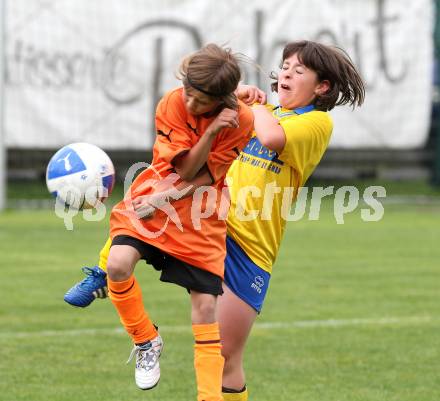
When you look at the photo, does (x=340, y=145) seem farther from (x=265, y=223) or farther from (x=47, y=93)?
(x=265, y=223)

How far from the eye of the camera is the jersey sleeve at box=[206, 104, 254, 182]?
16.0 ft

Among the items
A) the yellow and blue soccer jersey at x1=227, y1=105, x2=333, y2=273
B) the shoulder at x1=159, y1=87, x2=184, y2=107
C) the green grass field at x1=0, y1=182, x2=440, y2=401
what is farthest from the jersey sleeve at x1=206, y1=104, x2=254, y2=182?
the green grass field at x1=0, y1=182, x2=440, y2=401

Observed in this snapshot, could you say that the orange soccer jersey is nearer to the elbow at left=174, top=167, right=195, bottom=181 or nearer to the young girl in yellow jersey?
the elbow at left=174, top=167, right=195, bottom=181

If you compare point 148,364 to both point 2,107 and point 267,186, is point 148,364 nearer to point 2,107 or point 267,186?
point 267,186

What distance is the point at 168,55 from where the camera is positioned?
63.5 ft

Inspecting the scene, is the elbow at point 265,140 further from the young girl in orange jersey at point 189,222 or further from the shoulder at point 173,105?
the shoulder at point 173,105

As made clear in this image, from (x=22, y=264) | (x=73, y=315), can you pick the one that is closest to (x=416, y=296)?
(x=73, y=315)

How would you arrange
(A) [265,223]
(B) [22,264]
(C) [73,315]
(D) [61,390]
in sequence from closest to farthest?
(A) [265,223], (D) [61,390], (C) [73,315], (B) [22,264]

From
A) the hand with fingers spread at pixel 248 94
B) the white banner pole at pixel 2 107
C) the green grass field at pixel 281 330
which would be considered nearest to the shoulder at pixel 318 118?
the hand with fingers spread at pixel 248 94

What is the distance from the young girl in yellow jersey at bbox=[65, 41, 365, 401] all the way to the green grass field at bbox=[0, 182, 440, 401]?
904 mm

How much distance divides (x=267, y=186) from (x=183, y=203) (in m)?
0.61

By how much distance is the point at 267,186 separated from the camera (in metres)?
5.35

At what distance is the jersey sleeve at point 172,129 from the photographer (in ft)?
15.7

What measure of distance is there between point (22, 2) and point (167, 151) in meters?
A: 14.4
